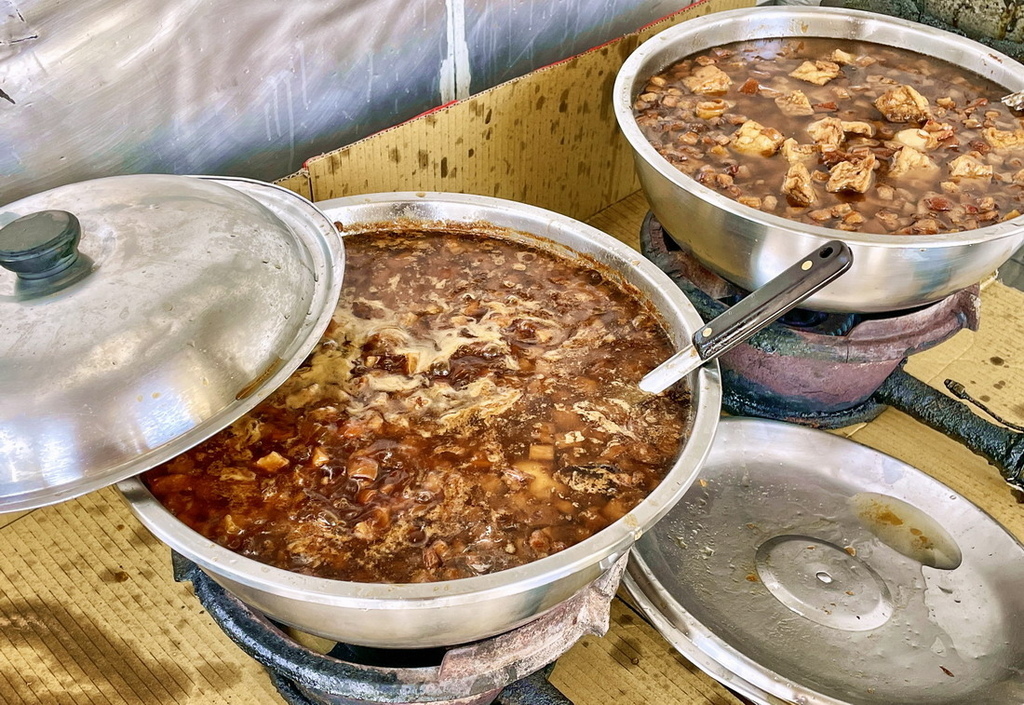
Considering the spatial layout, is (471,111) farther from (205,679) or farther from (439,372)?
(205,679)

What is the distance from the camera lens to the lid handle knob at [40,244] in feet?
3.85

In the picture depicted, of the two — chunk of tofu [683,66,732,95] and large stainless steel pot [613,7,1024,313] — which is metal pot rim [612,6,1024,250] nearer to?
large stainless steel pot [613,7,1024,313]

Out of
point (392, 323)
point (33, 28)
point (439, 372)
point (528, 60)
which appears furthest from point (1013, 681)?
point (33, 28)

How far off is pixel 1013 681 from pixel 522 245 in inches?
55.4

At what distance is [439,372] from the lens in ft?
5.56

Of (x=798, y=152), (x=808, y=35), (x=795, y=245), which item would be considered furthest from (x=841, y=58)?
(x=795, y=245)

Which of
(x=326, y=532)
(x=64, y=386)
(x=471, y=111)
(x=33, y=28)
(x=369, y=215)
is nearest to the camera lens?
(x=64, y=386)

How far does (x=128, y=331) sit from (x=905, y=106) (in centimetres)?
223

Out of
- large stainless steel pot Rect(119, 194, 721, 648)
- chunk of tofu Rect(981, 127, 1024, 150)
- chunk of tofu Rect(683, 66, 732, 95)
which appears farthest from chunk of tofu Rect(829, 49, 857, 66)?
large stainless steel pot Rect(119, 194, 721, 648)

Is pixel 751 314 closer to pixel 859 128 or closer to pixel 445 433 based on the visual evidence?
pixel 445 433

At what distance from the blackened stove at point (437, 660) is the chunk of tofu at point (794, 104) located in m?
1.54

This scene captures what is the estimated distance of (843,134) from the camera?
2.38 meters

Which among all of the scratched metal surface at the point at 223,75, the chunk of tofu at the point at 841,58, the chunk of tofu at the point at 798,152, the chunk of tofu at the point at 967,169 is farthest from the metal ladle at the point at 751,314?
the chunk of tofu at the point at 841,58

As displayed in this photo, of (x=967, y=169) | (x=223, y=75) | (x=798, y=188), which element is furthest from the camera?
(x=967, y=169)
